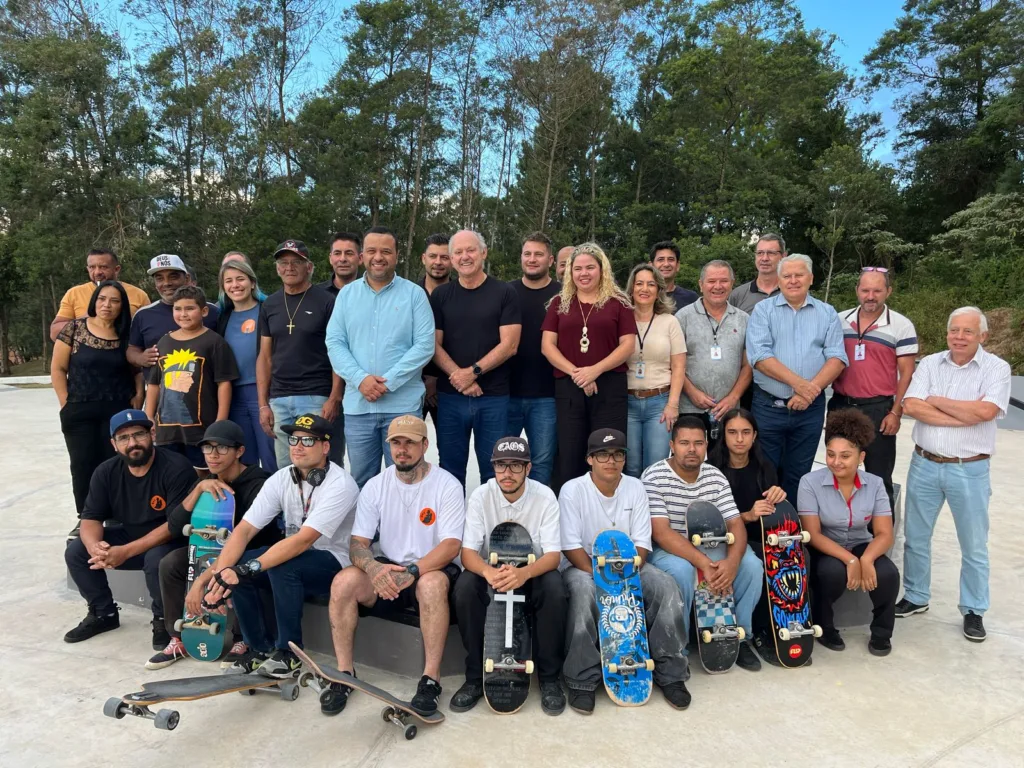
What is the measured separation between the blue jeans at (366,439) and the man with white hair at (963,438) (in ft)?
9.95

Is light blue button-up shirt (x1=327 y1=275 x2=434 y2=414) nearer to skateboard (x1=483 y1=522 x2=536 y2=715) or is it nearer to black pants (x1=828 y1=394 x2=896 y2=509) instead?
skateboard (x1=483 y1=522 x2=536 y2=715)

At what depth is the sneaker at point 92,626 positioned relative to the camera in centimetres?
366

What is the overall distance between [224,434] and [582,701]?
2.30 meters

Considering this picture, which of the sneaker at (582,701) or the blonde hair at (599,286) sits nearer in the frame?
the sneaker at (582,701)

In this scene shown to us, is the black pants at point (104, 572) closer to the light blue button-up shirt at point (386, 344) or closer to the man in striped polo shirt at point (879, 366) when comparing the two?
the light blue button-up shirt at point (386, 344)

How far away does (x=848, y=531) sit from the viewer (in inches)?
143

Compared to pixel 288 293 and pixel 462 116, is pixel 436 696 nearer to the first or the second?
pixel 288 293

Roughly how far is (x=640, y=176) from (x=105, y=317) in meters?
30.2

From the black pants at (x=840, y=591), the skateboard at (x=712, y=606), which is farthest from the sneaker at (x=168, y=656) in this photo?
the black pants at (x=840, y=591)

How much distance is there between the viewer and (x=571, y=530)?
3.30 meters

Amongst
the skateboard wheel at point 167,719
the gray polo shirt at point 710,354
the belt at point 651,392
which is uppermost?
the gray polo shirt at point 710,354

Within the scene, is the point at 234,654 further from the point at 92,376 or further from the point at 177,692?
the point at 92,376

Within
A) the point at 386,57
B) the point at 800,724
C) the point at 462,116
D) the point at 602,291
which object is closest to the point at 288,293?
the point at 602,291

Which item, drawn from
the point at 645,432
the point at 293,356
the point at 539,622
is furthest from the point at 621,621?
the point at 293,356
